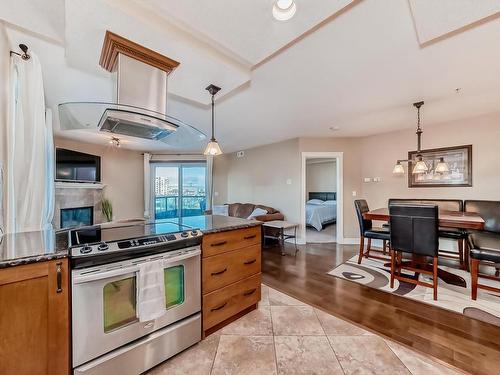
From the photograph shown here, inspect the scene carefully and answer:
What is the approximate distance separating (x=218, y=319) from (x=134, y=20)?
2.29 m

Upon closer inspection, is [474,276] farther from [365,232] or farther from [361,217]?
[361,217]

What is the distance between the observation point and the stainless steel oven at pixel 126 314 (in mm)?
1209

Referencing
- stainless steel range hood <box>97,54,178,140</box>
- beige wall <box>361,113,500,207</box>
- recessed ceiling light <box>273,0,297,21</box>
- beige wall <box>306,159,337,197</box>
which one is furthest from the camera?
beige wall <box>306,159,337,197</box>

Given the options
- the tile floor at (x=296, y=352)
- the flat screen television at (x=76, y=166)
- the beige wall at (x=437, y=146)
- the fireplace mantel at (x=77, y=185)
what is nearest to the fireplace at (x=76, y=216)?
the fireplace mantel at (x=77, y=185)

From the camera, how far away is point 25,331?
3.53 feet

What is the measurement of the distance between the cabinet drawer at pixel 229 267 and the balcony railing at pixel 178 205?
15.9 ft

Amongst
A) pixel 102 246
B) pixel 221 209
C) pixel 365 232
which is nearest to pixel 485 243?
pixel 365 232

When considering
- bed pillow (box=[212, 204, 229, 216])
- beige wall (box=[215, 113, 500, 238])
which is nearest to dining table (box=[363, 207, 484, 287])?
beige wall (box=[215, 113, 500, 238])

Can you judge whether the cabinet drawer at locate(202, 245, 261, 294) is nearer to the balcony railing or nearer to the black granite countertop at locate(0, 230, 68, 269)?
the black granite countertop at locate(0, 230, 68, 269)

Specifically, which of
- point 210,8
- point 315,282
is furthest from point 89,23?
point 315,282

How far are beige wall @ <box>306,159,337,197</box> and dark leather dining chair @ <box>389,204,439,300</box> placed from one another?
559 cm

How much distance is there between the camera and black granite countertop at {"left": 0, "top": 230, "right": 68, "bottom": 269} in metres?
1.06

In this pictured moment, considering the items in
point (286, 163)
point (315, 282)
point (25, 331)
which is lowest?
point (315, 282)

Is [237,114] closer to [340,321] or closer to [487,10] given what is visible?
[487,10]
